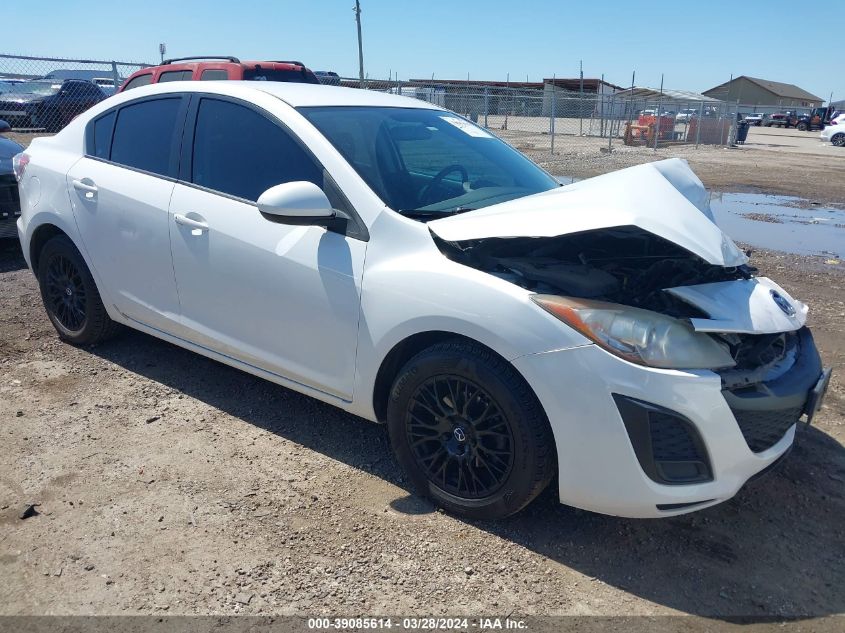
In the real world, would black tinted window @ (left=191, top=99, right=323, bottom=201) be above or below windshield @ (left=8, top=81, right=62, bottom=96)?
below

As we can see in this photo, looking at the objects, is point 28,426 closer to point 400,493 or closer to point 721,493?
point 400,493

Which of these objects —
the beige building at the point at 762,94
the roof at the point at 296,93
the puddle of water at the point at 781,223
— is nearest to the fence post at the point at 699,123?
the puddle of water at the point at 781,223

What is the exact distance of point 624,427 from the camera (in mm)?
2475

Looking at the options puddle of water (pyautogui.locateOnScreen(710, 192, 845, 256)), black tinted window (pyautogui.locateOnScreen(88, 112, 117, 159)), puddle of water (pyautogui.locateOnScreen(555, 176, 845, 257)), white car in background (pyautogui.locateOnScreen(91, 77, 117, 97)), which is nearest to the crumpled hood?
black tinted window (pyautogui.locateOnScreen(88, 112, 117, 159))

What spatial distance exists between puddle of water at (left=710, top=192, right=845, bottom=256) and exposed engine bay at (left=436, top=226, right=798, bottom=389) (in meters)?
6.02

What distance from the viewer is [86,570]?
2.61 meters

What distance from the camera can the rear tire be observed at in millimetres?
4375

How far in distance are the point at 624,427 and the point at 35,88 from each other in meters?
20.7

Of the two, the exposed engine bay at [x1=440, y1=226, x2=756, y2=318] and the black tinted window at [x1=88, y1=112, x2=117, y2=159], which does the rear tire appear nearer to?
the black tinted window at [x1=88, y1=112, x2=117, y2=159]

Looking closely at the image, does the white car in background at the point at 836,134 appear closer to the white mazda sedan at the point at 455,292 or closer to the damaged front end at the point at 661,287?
the white mazda sedan at the point at 455,292

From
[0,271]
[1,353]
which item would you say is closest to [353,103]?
[1,353]

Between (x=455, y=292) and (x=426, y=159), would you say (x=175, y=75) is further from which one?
(x=455, y=292)

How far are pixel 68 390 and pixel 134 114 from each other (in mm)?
1674

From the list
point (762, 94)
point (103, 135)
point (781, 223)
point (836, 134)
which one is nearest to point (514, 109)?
point (836, 134)
